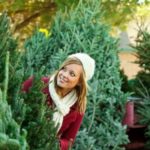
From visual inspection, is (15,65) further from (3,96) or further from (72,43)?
(72,43)

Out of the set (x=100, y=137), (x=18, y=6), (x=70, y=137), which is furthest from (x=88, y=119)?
(x=18, y=6)

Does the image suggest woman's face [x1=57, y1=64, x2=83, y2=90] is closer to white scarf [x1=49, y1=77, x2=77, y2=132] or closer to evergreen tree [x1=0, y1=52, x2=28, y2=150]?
white scarf [x1=49, y1=77, x2=77, y2=132]

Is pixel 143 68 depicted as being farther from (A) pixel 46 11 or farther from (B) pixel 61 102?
(A) pixel 46 11

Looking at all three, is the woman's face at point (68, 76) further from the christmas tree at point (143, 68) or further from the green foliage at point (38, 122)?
the christmas tree at point (143, 68)

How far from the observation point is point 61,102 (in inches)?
156

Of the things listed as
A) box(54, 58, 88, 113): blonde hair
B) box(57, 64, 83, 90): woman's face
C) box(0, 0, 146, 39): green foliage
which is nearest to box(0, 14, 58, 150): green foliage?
box(57, 64, 83, 90): woman's face

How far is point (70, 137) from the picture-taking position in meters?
4.16

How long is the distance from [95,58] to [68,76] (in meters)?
1.86

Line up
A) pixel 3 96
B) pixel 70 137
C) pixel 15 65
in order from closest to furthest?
pixel 3 96 → pixel 15 65 → pixel 70 137

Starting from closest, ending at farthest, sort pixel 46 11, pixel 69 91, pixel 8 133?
pixel 8 133, pixel 69 91, pixel 46 11

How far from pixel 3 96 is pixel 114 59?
3679 millimetres

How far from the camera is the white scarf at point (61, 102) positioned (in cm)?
390

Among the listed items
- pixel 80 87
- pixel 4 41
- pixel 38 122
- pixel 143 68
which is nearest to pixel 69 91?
pixel 80 87

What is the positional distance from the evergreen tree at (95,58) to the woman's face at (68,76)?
1617mm
